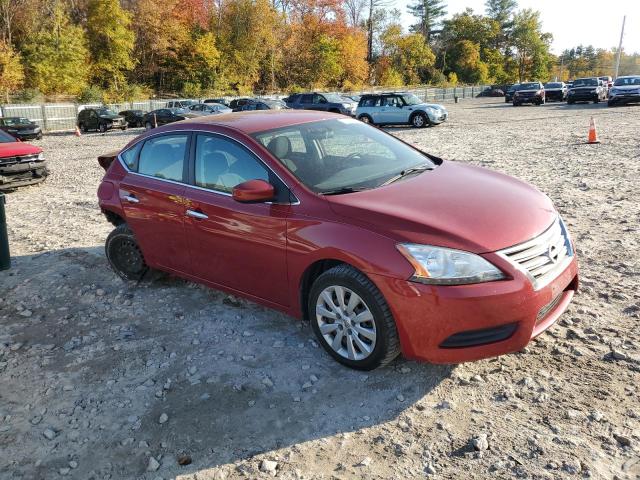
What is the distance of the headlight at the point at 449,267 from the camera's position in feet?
10.2

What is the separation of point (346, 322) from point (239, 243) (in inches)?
42.7

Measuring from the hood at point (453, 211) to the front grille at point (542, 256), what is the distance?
5cm

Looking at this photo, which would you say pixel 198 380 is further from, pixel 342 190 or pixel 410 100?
pixel 410 100

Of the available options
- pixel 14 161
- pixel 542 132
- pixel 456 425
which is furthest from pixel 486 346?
pixel 542 132

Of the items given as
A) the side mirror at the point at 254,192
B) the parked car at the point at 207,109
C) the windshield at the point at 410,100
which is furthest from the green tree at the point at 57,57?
the side mirror at the point at 254,192

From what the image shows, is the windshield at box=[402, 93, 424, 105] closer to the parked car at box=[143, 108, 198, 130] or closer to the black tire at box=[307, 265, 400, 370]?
the parked car at box=[143, 108, 198, 130]

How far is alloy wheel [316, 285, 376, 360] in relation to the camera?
3.46m

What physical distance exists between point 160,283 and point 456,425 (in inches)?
136

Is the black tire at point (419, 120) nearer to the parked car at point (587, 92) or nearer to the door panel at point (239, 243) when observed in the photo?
the parked car at point (587, 92)

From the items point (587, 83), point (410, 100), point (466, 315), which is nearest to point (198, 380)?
point (466, 315)

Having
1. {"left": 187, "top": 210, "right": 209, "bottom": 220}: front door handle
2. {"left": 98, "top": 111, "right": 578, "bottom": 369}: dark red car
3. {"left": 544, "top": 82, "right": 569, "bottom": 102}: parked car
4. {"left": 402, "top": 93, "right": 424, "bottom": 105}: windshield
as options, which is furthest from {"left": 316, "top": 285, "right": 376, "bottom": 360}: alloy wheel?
{"left": 544, "top": 82, "right": 569, "bottom": 102}: parked car

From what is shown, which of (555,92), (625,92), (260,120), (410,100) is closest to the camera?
(260,120)

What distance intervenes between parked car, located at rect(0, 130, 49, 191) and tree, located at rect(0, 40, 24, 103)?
100.0ft

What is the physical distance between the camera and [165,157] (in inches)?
191
